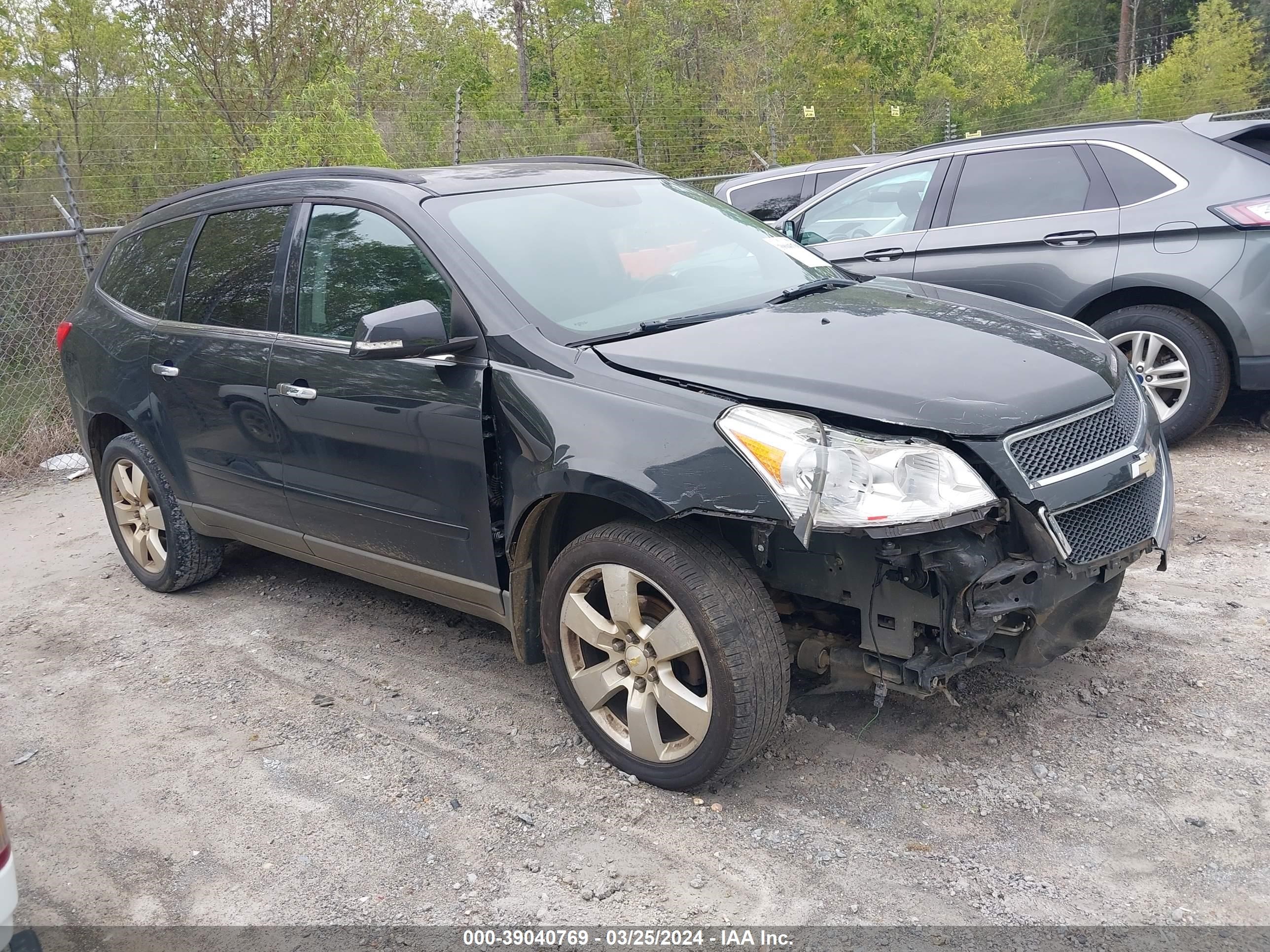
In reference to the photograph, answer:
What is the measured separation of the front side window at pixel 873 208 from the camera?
271 inches

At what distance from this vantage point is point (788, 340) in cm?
318

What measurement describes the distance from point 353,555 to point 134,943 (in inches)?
62.9

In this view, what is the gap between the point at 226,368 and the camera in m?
4.27

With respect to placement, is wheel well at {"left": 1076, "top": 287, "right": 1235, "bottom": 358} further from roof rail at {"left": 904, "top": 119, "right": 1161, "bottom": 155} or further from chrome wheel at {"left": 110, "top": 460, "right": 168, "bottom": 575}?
chrome wheel at {"left": 110, "top": 460, "right": 168, "bottom": 575}

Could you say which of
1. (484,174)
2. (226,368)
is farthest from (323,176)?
(226,368)

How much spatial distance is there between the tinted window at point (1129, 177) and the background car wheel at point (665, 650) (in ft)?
14.0

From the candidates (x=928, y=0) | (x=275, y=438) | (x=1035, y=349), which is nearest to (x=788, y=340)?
(x=1035, y=349)

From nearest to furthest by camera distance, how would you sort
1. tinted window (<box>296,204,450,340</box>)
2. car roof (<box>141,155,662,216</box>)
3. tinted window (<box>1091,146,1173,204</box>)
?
1. tinted window (<box>296,204,450,340</box>)
2. car roof (<box>141,155,662,216</box>)
3. tinted window (<box>1091,146,1173,204</box>)

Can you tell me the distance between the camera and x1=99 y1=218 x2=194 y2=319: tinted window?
4793mm

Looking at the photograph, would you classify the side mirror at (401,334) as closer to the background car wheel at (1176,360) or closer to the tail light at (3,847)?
the tail light at (3,847)

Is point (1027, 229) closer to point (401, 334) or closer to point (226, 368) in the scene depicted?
point (401, 334)

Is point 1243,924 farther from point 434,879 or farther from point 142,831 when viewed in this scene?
point 142,831

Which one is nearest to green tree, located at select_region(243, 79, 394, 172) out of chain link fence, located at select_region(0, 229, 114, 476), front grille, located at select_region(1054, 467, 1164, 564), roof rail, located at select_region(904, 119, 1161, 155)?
chain link fence, located at select_region(0, 229, 114, 476)

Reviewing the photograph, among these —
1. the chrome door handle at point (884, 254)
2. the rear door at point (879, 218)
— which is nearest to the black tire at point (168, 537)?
the rear door at point (879, 218)
